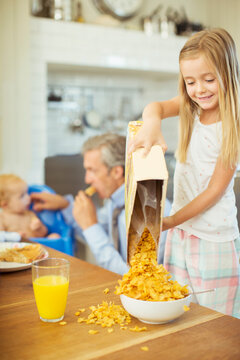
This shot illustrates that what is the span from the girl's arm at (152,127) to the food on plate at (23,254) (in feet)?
1.67

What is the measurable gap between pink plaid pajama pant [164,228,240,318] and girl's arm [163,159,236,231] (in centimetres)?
14

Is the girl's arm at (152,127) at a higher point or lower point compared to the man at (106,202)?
higher

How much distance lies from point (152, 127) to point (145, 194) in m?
0.23

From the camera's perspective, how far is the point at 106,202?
2.40 m

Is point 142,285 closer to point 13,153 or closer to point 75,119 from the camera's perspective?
point 13,153

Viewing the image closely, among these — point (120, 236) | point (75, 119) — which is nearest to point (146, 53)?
point (75, 119)

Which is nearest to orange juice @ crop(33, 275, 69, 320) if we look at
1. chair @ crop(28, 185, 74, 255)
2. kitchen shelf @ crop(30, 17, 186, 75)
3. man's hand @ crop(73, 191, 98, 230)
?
man's hand @ crop(73, 191, 98, 230)

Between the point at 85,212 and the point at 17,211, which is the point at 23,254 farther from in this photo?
the point at 17,211

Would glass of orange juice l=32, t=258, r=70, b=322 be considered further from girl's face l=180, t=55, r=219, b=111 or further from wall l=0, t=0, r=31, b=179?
wall l=0, t=0, r=31, b=179

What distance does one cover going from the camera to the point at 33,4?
4254 mm

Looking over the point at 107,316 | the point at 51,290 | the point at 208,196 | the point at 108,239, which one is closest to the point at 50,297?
the point at 51,290

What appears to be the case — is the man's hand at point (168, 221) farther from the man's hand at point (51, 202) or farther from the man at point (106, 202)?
the man's hand at point (51, 202)

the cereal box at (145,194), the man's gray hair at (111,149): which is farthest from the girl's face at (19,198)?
the cereal box at (145,194)

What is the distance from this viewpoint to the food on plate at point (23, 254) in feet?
4.19
